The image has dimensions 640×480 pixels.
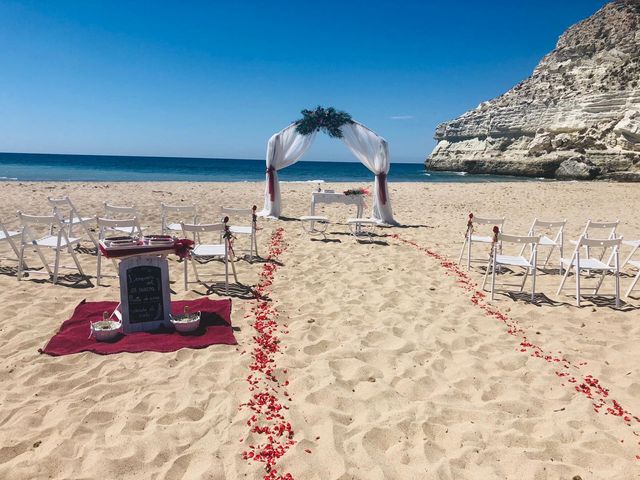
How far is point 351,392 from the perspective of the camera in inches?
137

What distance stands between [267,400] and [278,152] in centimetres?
989

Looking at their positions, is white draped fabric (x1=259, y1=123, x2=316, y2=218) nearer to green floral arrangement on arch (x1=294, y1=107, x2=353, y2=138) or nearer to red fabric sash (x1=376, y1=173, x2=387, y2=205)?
green floral arrangement on arch (x1=294, y1=107, x2=353, y2=138)

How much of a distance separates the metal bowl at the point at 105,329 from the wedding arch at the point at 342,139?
7864mm

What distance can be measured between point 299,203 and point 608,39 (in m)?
43.9

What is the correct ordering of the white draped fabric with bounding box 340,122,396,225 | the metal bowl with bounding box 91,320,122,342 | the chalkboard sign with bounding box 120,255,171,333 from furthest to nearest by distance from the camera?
the white draped fabric with bounding box 340,122,396,225
the chalkboard sign with bounding box 120,255,171,333
the metal bowl with bounding box 91,320,122,342

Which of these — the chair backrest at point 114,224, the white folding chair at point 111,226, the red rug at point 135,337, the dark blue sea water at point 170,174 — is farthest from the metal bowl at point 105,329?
the dark blue sea water at point 170,174

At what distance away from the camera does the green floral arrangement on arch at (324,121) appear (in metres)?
11.4

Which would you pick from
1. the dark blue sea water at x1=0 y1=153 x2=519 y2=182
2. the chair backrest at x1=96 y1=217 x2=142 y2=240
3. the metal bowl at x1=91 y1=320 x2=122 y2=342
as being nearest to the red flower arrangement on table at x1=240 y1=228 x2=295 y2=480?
the metal bowl at x1=91 y1=320 x2=122 y2=342

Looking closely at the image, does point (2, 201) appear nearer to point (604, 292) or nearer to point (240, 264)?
point (240, 264)

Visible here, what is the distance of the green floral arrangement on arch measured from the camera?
11.4 m

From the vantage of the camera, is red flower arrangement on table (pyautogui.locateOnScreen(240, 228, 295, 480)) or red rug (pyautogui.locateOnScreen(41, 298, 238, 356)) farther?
red rug (pyautogui.locateOnScreen(41, 298, 238, 356))

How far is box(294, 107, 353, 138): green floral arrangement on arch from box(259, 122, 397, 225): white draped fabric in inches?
7.6

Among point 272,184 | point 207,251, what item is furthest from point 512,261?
point 272,184

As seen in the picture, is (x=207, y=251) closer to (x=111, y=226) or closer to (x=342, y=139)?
(x=111, y=226)
